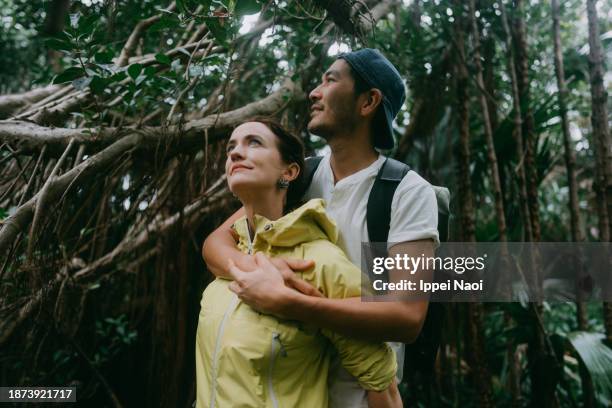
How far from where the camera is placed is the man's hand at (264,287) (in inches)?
47.9

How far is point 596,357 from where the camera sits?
2578mm

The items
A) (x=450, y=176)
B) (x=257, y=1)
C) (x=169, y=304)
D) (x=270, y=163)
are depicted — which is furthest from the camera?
(x=450, y=176)

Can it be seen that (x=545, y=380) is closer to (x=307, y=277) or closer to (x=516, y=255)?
(x=516, y=255)

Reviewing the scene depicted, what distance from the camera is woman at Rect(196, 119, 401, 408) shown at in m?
1.19

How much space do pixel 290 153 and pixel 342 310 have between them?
0.60 metres

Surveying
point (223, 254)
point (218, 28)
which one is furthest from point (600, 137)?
point (223, 254)

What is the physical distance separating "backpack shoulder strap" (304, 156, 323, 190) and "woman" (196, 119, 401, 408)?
219mm

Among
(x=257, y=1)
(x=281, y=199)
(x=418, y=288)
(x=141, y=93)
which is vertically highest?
(x=257, y=1)

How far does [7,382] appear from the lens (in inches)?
103

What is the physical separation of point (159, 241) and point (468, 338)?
2.17 meters

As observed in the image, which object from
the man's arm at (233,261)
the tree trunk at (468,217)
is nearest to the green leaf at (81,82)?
the man's arm at (233,261)

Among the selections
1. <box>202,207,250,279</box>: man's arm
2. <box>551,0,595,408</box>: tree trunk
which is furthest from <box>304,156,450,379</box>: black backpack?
<box>551,0,595,408</box>: tree trunk

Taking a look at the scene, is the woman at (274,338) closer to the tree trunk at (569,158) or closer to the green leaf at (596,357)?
the green leaf at (596,357)

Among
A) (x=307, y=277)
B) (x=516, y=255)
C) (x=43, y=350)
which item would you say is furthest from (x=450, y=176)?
(x=43, y=350)
